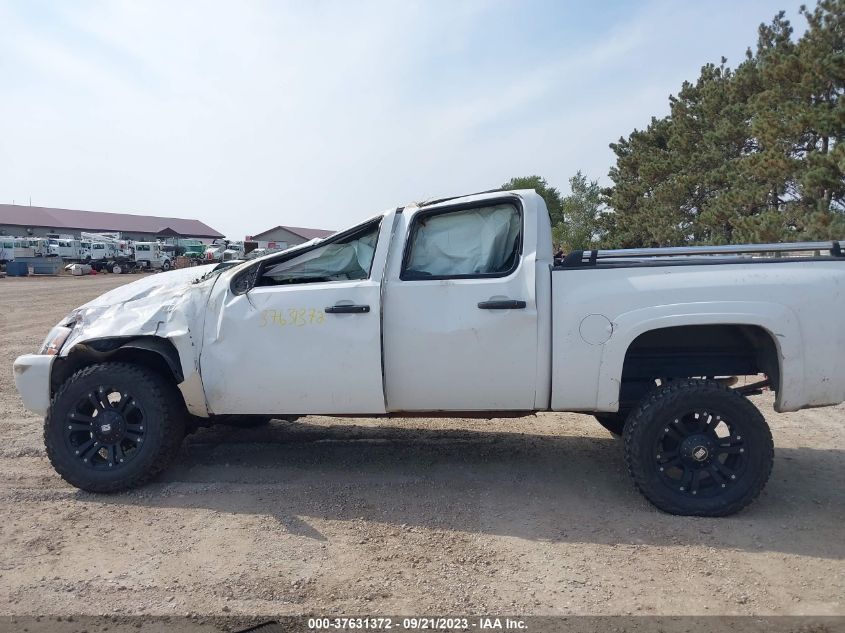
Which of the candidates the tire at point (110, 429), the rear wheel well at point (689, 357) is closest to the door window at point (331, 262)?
the tire at point (110, 429)

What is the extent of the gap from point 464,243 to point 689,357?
173cm

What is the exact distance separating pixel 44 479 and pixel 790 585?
15.6ft

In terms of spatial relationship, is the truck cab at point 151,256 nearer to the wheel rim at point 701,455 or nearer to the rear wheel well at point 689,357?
the rear wheel well at point 689,357

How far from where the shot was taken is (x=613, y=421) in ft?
18.3

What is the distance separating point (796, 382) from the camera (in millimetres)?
4012

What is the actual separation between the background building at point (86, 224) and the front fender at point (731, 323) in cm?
6771

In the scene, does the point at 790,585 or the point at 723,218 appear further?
the point at 723,218

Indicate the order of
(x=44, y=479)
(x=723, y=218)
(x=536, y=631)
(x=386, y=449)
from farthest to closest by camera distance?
1. (x=723, y=218)
2. (x=386, y=449)
3. (x=44, y=479)
4. (x=536, y=631)

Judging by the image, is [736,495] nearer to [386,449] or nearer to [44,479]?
[386,449]

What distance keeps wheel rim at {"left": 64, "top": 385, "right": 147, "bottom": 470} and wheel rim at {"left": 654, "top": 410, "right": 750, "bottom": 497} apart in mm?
3424

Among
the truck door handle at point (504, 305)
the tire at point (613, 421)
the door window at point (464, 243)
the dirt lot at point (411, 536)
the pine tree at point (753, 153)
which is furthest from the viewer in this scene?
the pine tree at point (753, 153)

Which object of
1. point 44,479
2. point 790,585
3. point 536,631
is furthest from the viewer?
point 44,479

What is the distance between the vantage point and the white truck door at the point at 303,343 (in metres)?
4.30

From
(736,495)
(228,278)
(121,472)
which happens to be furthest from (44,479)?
(736,495)
